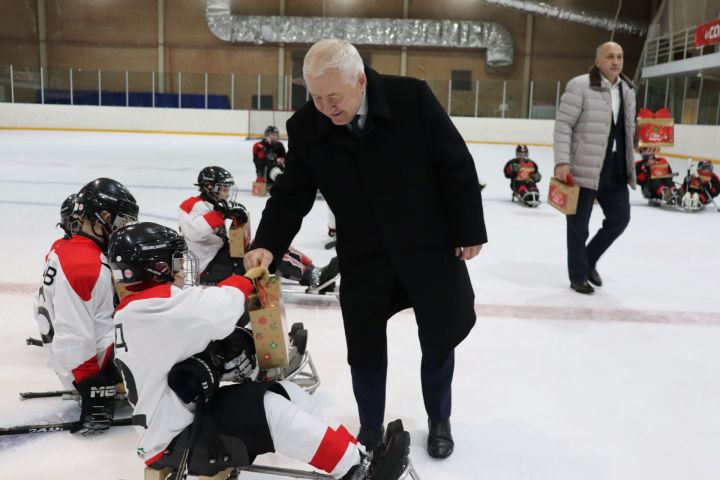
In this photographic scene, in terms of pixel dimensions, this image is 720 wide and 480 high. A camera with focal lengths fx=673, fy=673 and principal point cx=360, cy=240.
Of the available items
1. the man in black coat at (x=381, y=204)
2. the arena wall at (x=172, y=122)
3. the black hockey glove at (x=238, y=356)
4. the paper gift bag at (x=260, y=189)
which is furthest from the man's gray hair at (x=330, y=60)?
the arena wall at (x=172, y=122)

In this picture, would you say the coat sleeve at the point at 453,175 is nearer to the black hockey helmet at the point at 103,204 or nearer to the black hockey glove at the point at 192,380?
the black hockey glove at the point at 192,380

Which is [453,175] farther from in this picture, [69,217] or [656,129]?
[656,129]

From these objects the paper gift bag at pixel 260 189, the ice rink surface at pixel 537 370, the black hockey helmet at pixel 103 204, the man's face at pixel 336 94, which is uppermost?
Result: the man's face at pixel 336 94

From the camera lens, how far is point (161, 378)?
168 cm

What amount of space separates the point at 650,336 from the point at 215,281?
7.93 feet

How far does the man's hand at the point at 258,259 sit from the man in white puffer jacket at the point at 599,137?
2.68 metres

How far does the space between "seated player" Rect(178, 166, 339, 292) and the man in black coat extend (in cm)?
161

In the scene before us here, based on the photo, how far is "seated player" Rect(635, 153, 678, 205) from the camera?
27.9ft

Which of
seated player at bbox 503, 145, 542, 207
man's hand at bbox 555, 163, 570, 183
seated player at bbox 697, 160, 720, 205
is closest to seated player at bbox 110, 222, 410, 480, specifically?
man's hand at bbox 555, 163, 570, 183

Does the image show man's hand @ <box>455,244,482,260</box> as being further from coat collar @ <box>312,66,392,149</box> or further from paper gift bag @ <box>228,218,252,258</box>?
paper gift bag @ <box>228,218,252,258</box>

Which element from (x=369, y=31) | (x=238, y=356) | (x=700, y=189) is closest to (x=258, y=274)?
(x=238, y=356)

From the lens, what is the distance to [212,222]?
3.72m

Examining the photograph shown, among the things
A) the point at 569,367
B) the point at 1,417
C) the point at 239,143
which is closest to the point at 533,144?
the point at 239,143

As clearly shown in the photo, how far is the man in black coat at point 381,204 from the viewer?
1.92 m
